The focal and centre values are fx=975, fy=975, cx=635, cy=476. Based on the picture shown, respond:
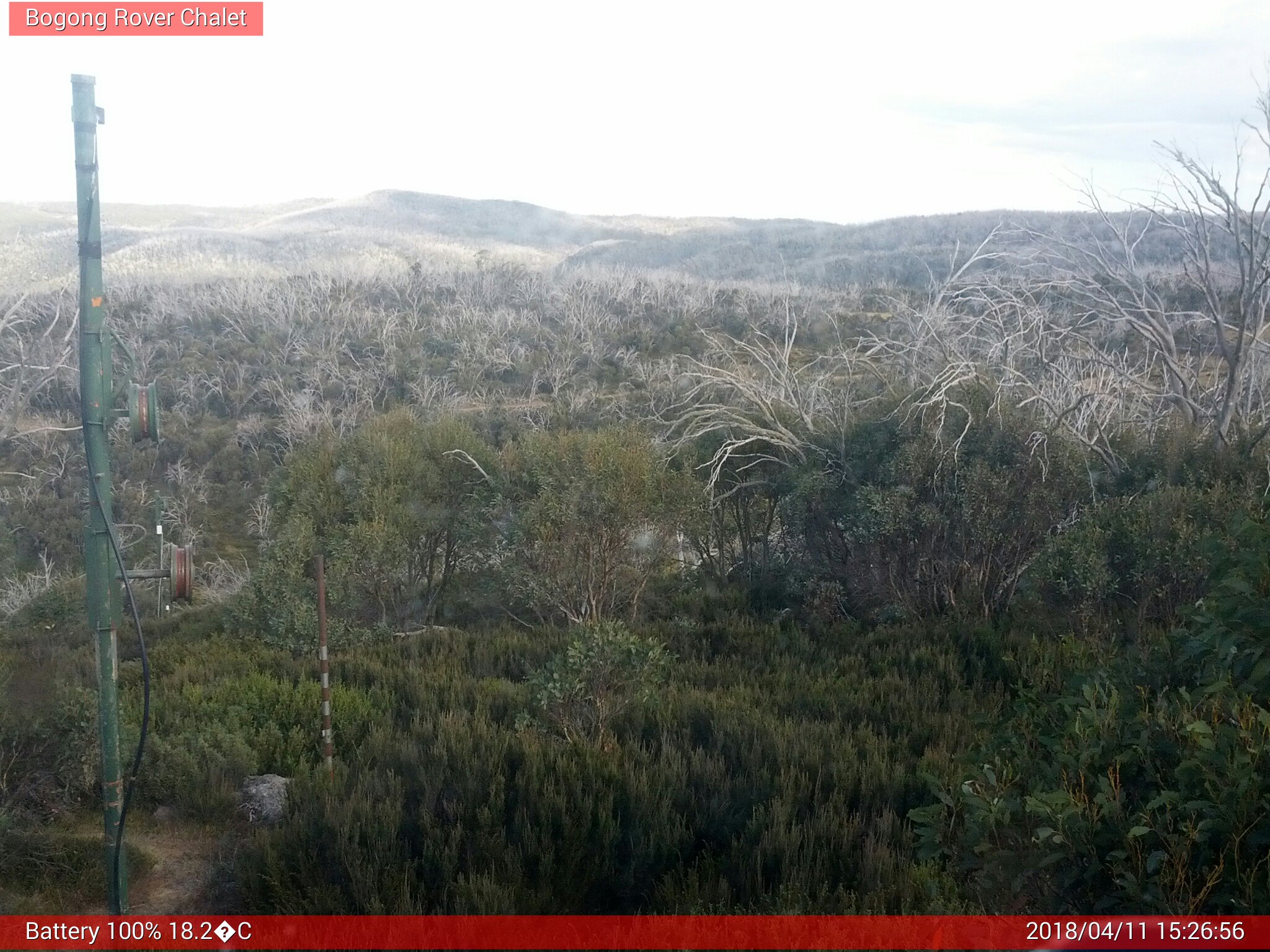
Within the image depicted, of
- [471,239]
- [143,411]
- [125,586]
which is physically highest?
[471,239]

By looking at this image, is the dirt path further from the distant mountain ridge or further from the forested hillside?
the distant mountain ridge

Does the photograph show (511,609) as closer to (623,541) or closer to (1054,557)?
(623,541)

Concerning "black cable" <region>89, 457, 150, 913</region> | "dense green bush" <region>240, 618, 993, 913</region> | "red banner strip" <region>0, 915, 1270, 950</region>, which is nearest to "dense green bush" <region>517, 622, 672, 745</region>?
"dense green bush" <region>240, 618, 993, 913</region>

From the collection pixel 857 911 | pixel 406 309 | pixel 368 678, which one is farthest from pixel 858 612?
pixel 406 309

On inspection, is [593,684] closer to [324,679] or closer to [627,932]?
[324,679]

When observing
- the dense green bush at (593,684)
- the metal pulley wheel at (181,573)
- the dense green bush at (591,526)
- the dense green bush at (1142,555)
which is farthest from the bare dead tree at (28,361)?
the dense green bush at (1142,555)

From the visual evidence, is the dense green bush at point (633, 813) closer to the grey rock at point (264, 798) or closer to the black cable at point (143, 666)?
the grey rock at point (264, 798)

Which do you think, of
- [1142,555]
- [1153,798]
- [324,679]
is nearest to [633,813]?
[324,679]
